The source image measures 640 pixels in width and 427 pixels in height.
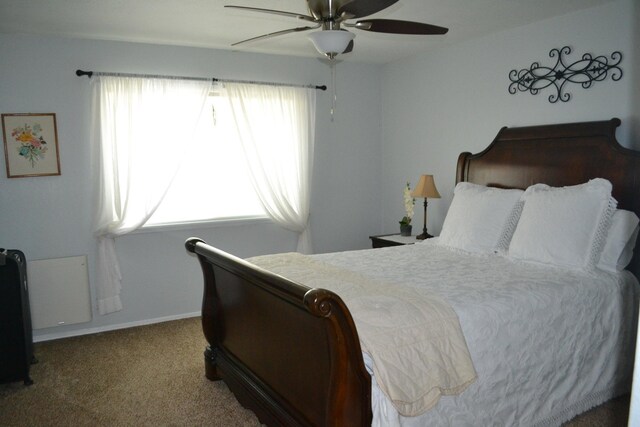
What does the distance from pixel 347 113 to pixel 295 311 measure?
3239 millimetres

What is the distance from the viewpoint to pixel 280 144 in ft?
14.8

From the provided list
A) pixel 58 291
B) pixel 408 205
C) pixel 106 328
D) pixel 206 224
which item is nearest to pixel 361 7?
pixel 408 205

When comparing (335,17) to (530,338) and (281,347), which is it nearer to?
(281,347)

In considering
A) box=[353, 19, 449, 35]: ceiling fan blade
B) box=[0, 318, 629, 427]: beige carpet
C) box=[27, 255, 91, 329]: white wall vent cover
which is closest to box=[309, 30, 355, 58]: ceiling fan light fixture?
box=[353, 19, 449, 35]: ceiling fan blade

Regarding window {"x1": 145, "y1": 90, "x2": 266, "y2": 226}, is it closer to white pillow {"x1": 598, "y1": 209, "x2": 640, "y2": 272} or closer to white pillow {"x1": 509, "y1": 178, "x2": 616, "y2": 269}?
white pillow {"x1": 509, "y1": 178, "x2": 616, "y2": 269}

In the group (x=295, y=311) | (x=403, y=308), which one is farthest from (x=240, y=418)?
(x=403, y=308)

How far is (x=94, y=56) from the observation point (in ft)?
12.5

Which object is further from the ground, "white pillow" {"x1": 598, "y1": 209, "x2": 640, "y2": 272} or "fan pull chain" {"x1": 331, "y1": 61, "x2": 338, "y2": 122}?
"fan pull chain" {"x1": 331, "y1": 61, "x2": 338, "y2": 122}

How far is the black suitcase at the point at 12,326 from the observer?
116 inches

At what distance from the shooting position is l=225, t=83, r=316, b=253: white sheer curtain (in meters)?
4.36

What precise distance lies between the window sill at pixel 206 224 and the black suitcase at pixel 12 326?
1130mm

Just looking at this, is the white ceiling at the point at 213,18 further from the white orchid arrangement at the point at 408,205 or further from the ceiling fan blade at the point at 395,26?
the white orchid arrangement at the point at 408,205

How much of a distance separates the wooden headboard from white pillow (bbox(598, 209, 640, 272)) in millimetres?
120

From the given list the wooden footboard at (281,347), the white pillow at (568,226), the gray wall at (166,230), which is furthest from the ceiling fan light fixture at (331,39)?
the gray wall at (166,230)
